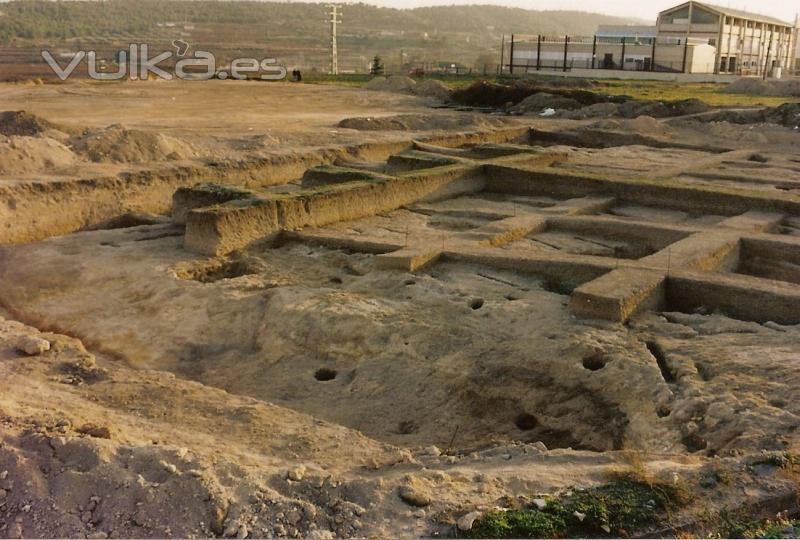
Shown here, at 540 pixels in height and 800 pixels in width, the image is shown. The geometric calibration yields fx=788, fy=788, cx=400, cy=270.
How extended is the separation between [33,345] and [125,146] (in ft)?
21.6

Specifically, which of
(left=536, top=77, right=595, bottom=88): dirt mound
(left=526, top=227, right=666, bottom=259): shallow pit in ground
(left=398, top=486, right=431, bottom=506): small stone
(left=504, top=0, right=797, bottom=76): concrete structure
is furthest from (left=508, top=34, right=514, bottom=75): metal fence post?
(left=398, top=486, right=431, bottom=506): small stone

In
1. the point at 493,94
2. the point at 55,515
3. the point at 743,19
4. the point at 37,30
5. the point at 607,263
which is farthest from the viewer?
the point at 37,30

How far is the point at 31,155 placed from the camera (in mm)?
9648

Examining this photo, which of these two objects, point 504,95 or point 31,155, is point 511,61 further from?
point 31,155

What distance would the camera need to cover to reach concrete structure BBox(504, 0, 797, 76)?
41.7 m

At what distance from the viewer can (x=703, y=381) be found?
463 cm

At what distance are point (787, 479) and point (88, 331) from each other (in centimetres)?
451

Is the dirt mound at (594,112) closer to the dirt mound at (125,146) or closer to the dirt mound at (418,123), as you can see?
the dirt mound at (418,123)

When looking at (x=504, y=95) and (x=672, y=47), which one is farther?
(x=672, y=47)

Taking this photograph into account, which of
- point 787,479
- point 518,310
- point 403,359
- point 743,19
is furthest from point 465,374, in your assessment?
point 743,19

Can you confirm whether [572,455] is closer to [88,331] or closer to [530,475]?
[530,475]

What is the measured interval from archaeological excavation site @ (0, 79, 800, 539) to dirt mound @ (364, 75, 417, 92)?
65.7ft

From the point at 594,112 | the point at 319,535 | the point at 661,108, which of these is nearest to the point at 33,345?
the point at 319,535

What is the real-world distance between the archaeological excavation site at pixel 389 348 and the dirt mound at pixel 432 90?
17137 mm
